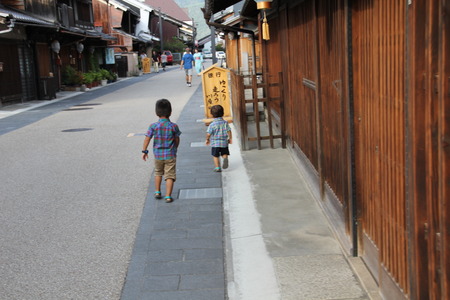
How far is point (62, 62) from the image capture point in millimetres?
32094

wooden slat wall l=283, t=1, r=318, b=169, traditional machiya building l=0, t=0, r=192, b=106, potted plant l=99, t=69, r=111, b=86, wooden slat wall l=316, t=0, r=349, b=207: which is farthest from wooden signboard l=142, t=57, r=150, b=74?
wooden slat wall l=316, t=0, r=349, b=207

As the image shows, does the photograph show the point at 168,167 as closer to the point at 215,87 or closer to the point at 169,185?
the point at 169,185

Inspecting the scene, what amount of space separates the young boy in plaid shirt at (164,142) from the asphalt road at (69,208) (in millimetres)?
489

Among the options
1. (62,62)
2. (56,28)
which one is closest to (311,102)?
(56,28)

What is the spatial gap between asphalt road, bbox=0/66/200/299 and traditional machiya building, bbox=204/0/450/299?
2.10 metres

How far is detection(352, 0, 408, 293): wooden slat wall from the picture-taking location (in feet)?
11.6

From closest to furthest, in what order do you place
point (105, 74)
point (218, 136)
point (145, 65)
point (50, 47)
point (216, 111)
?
1. point (216, 111)
2. point (218, 136)
3. point (50, 47)
4. point (105, 74)
5. point (145, 65)

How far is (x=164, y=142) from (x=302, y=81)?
6.97 feet

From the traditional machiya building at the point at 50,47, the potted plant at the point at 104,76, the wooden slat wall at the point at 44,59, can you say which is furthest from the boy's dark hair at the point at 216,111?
the potted plant at the point at 104,76

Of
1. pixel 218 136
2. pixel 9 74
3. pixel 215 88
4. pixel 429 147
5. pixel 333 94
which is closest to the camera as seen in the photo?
pixel 429 147

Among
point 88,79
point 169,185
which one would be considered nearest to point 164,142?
point 169,185

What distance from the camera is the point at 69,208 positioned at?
724 cm

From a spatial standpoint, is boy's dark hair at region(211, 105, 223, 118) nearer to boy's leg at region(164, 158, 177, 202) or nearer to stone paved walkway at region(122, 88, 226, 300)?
stone paved walkway at region(122, 88, 226, 300)

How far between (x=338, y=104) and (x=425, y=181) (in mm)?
2590
